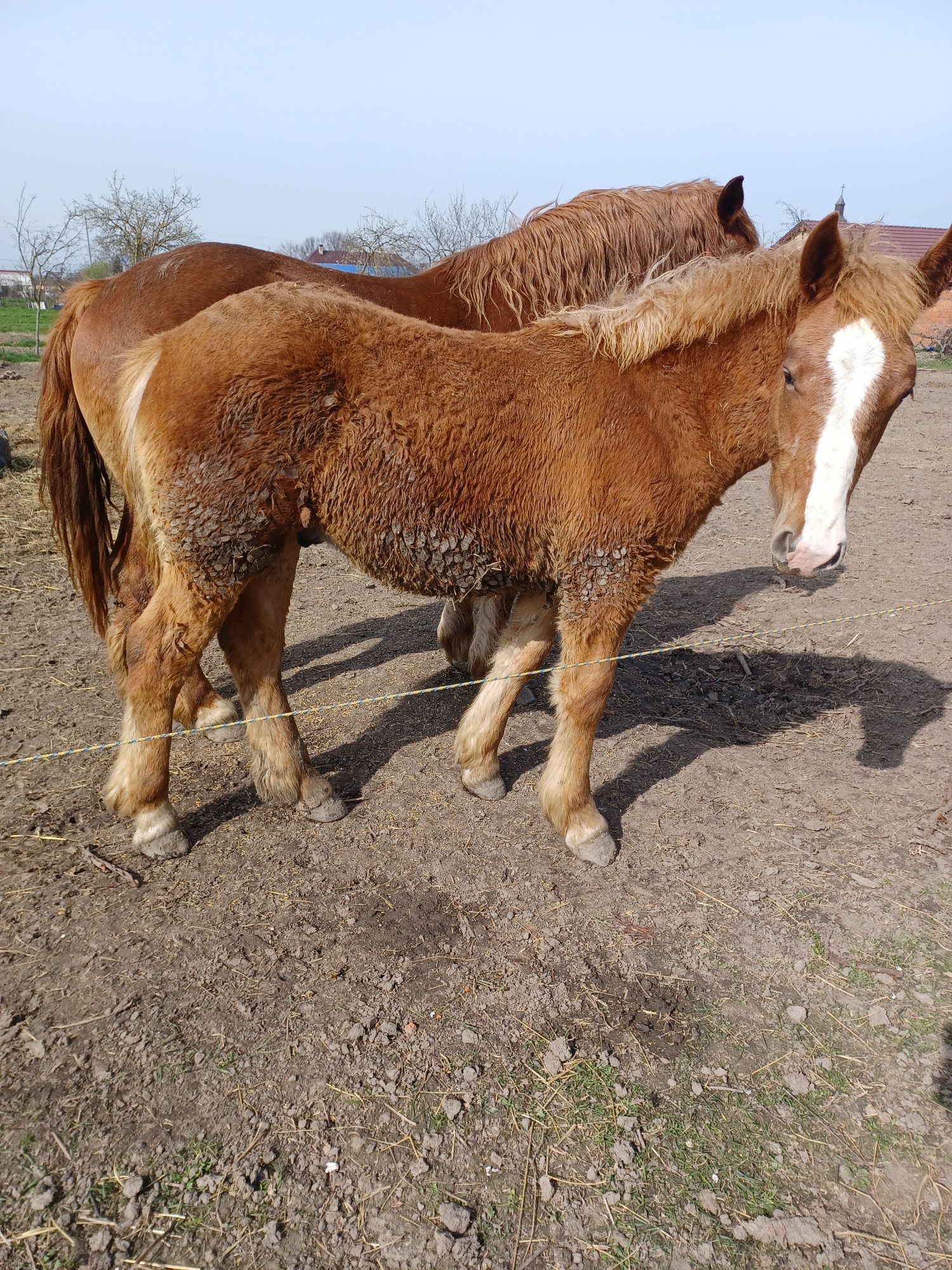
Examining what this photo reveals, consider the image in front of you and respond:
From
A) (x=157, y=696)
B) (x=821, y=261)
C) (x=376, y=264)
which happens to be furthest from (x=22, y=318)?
(x=821, y=261)

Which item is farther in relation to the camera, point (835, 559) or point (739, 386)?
point (739, 386)

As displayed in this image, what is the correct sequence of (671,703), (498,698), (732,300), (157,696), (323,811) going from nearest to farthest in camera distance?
(732,300)
(157,696)
(323,811)
(498,698)
(671,703)

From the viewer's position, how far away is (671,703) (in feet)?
15.0

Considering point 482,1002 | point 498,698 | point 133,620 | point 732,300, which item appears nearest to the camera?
point 482,1002

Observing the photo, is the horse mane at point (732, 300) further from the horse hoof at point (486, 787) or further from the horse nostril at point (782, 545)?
the horse hoof at point (486, 787)

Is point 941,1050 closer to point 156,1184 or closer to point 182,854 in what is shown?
point 156,1184

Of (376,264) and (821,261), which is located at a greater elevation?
(376,264)

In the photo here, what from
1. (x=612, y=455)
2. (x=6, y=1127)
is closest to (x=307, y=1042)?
(x=6, y=1127)

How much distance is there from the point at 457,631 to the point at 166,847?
2.08 m

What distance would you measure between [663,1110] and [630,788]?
5.46 feet

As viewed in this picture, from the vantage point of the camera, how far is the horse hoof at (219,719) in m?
3.93

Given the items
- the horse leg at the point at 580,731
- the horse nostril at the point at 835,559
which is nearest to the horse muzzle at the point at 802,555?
the horse nostril at the point at 835,559

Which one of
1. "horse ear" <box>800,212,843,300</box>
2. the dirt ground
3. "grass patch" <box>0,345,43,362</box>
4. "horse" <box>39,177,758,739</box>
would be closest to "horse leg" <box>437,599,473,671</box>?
"horse" <box>39,177,758,739</box>

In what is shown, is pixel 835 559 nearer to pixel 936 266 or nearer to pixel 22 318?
pixel 936 266
